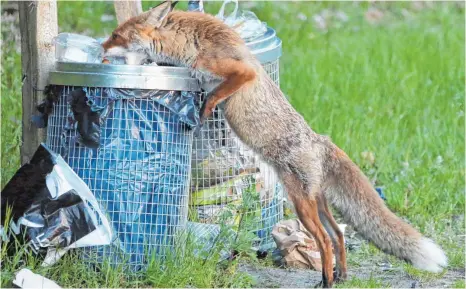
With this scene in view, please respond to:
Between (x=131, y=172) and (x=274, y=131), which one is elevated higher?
(x=274, y=131)

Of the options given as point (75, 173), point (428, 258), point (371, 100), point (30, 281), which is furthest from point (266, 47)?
point (371, 100)

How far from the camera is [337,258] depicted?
5.09m

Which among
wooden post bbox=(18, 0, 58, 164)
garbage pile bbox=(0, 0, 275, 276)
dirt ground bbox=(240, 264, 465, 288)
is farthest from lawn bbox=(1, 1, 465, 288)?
wooden post bbox=(18, 0, 58, 164)

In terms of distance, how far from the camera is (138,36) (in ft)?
16.2

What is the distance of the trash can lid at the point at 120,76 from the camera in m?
4.61

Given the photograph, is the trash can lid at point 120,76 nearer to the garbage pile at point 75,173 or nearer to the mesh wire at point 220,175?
the garbage pile at point 75,173

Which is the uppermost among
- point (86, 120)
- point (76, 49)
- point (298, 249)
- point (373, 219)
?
point (76, 49)

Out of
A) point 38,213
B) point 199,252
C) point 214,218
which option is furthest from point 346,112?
point 38,213

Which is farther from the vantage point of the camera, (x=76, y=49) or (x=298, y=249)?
(x=298, y=249)

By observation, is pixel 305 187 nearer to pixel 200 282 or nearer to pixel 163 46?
pixel 200 282

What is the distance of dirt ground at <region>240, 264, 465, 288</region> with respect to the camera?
507 centimetres

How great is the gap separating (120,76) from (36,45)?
710 mm

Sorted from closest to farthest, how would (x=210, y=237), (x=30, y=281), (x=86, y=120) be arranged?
1. (x=30, y=281)
2. (x=86, y=120)
3. (x=210, y=237)

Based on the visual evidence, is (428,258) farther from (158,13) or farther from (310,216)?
(158,13)
